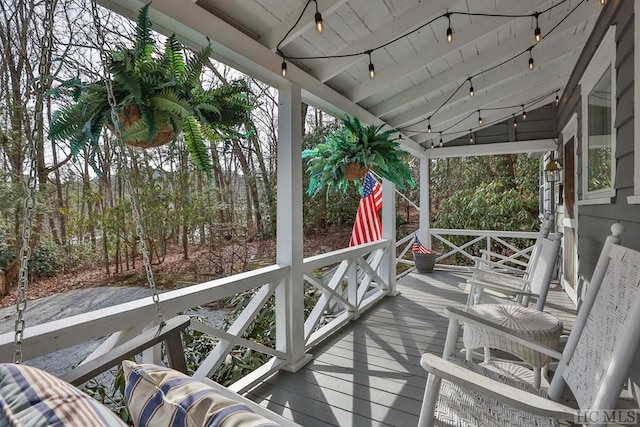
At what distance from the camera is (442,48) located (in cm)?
→ 288

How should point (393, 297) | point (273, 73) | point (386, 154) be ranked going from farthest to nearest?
point (393, 297) < point (386, 154) < point (273, 73)

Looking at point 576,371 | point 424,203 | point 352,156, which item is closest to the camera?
point 576,371

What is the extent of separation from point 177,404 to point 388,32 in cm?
261

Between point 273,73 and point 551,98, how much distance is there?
16.8ft

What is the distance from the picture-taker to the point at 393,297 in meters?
4.50

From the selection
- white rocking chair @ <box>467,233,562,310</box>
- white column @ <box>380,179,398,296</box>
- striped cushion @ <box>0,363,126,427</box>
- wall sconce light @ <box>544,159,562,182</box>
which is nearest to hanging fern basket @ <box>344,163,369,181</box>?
white rocking chair @ <box>467,233,562,310</box>

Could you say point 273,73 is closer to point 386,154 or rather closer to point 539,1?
point 386,154

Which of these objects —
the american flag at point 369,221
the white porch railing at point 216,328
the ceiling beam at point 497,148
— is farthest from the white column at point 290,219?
the ceiling beam at point 497,148

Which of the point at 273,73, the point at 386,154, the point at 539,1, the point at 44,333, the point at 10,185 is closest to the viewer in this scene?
the point at 44,333

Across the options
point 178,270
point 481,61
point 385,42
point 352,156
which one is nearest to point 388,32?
point 385,42

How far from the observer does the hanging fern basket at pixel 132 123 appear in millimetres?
1250

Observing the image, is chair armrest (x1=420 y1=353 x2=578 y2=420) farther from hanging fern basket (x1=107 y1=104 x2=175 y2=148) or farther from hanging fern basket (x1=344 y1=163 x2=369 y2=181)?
hanging fern basket (x1=344 y1=163 x2=369 y2=181)

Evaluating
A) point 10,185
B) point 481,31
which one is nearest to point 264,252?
point 10,185

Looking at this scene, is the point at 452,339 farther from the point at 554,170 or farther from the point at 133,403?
the point at 554,170
